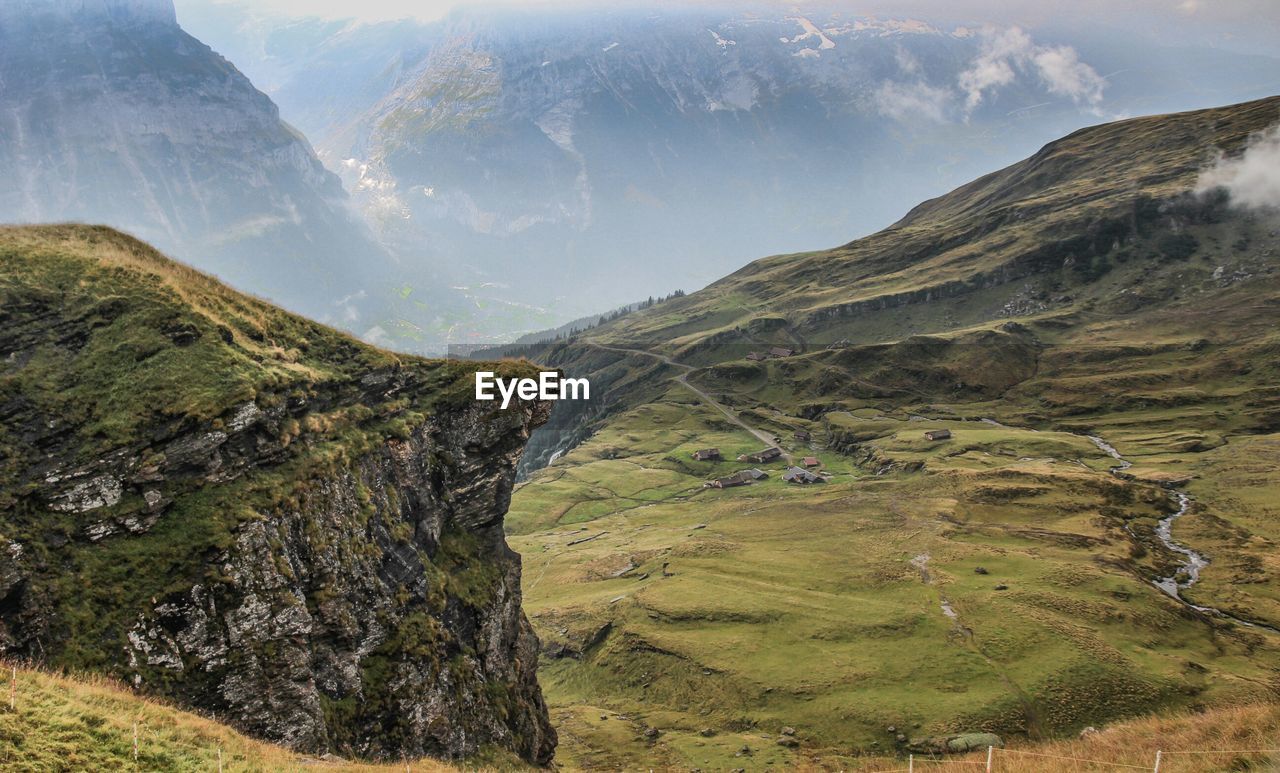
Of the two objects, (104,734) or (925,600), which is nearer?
(104,734)

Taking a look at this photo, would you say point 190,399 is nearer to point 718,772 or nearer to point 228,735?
point 228,735

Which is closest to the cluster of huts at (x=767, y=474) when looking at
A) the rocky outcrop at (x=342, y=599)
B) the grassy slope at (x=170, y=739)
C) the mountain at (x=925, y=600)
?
the mountain at (x=925, y=600)

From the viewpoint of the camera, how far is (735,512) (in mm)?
138875

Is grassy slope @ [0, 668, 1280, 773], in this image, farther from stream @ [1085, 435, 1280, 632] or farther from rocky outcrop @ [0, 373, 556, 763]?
stream @ [1085, 435, 1280, 632]

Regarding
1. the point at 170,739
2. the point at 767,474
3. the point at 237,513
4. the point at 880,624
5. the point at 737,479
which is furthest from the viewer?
the point at 767,474

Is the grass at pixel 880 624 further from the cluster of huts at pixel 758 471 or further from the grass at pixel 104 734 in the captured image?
the grass at pixel 104 734

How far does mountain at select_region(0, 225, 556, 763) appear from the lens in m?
26.0

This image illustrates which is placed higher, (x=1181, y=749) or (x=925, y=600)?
(x=1181, y=749)

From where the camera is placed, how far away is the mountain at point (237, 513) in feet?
85.2

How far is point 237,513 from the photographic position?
29.2m

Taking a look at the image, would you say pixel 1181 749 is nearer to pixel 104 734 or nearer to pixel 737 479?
pixel 104 734

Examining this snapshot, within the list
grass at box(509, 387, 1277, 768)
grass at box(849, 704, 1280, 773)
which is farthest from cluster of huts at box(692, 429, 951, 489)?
grass at box(849, 704, 1280, 773)

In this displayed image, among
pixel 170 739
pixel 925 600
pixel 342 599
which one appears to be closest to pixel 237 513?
pixel 342 599

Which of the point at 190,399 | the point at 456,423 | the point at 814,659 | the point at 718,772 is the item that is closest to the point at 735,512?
the point at 814,659
